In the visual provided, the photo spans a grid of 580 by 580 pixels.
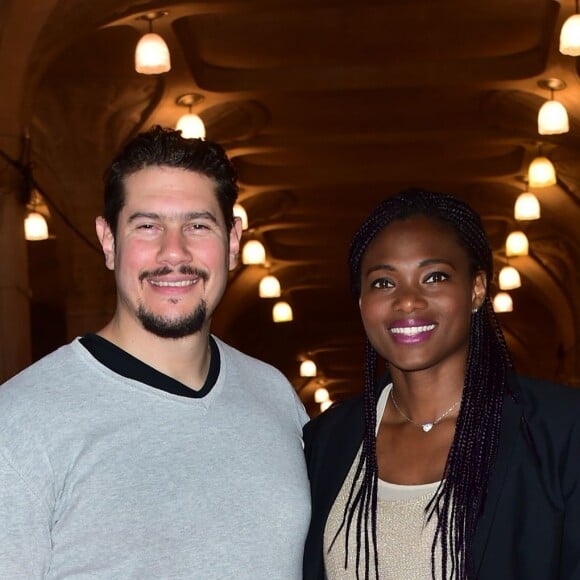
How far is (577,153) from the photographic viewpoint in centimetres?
2170

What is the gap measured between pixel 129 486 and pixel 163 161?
100 centimetres

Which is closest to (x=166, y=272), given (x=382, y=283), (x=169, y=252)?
(x=169, y=252)

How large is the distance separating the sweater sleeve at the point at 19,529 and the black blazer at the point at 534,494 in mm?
1267

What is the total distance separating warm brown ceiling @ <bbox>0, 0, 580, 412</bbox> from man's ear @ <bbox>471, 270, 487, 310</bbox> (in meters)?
8.63

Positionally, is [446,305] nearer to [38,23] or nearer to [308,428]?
[308,428]

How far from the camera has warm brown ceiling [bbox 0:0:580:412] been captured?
15234mm

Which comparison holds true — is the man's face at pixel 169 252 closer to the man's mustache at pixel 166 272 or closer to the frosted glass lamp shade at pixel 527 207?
the man's mustache at pixel 166 272

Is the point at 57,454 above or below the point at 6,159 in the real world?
below

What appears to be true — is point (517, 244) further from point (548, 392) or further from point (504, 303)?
point (548, 392)

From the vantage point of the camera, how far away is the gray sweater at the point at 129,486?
383 cm

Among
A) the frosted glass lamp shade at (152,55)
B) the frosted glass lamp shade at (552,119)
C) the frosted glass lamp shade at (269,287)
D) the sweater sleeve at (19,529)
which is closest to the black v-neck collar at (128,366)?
the sweater sleeve at (19,529)

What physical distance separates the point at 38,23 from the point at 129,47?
128 inches

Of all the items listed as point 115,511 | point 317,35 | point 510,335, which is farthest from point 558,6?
point 510,335

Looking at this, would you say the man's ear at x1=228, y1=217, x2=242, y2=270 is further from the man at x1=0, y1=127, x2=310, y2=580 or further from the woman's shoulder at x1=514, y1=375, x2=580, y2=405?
the woman's shoulder at x1=514, y1=375, x2=580, y2=405
